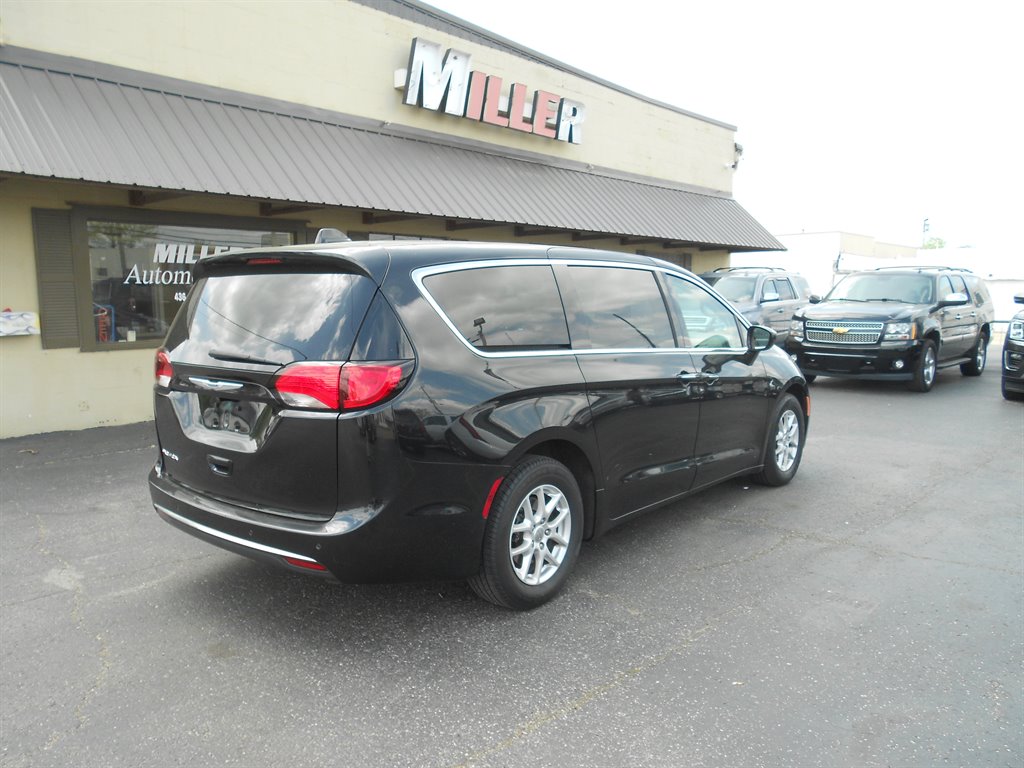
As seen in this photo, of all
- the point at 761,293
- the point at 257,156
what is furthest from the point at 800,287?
the point at 257,156

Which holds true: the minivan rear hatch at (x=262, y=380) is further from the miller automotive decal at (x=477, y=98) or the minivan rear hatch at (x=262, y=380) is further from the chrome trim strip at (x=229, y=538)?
the miller automotive decal at (x=477, y=98)

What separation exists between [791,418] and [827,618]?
8.85ft

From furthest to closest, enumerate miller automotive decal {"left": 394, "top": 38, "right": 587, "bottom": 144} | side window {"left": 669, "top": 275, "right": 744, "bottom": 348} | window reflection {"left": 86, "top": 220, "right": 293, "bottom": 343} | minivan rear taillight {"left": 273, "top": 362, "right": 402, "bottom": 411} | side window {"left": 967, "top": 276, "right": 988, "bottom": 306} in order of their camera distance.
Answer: side window {"left": 967, "top": 276, "right": 988, "bottom": 306}
miller automotive decal {"left": 394, "top": 38, "right": 587, "bottom": 144}
window reflection {"left": 86, "top": 220, "right": 293, "bottom": 343}
side window {"left": 669, "top": 275, "right": 744, "bottom": 348}
minivan rear taillight {"left": 273, "top": 362, "right": 402, "bottom": 411}

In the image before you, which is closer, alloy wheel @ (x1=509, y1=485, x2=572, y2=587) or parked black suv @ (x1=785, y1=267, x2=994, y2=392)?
alloy wheel @ (x1=509, y1=485, x2=572, y2=587)

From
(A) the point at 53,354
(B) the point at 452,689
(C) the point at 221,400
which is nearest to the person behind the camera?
(B) the point at 452,689

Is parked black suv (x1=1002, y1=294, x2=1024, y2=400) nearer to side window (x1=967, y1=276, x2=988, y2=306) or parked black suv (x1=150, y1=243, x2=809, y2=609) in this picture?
side window (x1=967, y1=276, x2=988, y2=306)

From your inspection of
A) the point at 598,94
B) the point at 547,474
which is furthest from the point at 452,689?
the point at 598,94

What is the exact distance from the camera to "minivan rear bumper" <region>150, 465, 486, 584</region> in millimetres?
3295

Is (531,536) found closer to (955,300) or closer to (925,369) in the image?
(925,369)

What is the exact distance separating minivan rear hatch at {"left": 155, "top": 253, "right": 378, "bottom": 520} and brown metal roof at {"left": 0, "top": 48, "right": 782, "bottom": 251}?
4.61 meters

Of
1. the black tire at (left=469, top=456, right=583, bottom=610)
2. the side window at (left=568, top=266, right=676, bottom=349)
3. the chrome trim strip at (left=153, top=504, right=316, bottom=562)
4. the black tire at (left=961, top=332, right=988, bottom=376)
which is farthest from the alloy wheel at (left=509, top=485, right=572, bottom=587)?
the black tire at (left=961, top=332, right=988, bottom=376)

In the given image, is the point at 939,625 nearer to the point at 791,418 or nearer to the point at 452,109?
the point at 791,418

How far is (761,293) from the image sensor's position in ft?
50.3

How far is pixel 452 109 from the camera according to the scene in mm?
12312
